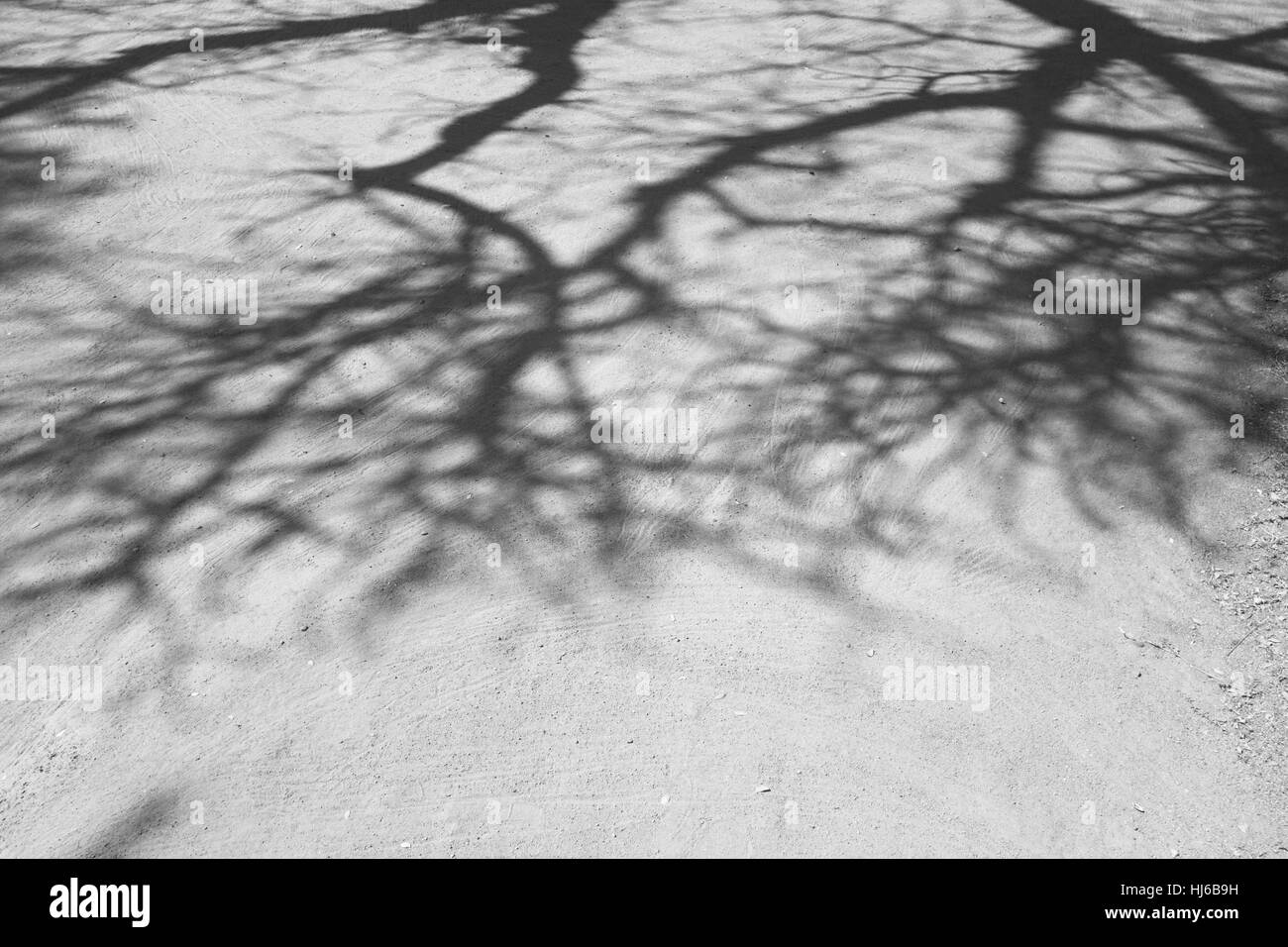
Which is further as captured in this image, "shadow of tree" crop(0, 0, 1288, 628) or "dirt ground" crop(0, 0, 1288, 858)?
"shadow of tree" crop(0, 0, 1288, 628)

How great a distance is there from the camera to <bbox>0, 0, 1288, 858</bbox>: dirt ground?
3.69 metres

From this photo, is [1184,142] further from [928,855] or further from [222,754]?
[222,754]

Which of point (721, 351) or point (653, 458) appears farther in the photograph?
point (721, 351)

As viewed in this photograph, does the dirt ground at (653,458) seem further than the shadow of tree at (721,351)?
No

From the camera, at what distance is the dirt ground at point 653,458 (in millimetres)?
3693

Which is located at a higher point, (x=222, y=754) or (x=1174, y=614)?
(x=1174, y=614)

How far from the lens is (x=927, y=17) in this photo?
817cm

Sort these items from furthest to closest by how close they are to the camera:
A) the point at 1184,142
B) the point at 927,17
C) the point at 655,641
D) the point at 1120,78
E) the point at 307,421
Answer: the point at 927,17 < the point at 1120,78 < the point at 1184,142 < the point at 307,421 < the point at 655,641

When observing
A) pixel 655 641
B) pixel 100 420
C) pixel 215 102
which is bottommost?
pixel 655 641

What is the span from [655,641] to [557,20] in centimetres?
599

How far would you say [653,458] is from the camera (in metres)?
4.83

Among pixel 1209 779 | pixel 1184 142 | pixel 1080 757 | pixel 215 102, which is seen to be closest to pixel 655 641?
pixel 1080 757

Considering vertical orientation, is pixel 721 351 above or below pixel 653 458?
above

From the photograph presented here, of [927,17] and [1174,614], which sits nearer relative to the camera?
[1174,614]
